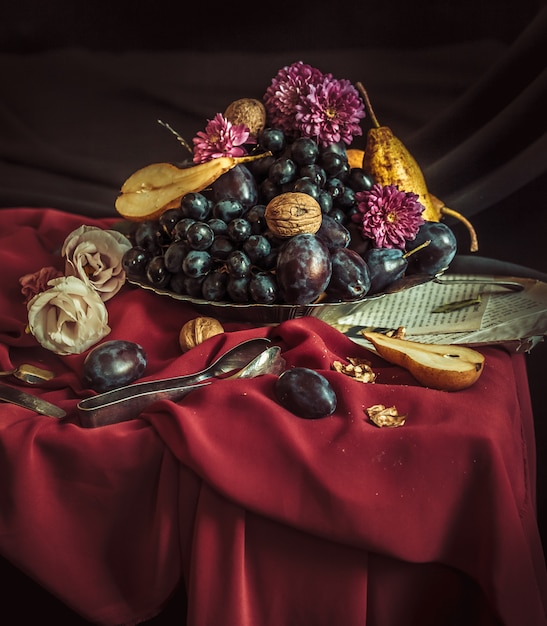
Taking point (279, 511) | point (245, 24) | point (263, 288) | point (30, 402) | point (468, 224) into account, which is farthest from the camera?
point (245, 24)

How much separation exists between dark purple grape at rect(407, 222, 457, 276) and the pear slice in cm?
21

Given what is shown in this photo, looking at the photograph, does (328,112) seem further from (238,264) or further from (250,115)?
(238,264)

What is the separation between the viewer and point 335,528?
22.5 inches

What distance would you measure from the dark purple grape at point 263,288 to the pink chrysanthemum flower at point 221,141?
223 mm

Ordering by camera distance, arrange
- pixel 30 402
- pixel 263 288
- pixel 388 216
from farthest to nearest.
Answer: pixel 388 216 < pixel 263 288 < pixel 30 402

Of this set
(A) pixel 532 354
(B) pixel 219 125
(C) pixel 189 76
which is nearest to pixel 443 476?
(A) pixel 532 354

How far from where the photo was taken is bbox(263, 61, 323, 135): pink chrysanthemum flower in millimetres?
973

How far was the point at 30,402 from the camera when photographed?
707 millimetres

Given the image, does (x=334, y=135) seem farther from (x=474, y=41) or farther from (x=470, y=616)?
(x=470, y=616)

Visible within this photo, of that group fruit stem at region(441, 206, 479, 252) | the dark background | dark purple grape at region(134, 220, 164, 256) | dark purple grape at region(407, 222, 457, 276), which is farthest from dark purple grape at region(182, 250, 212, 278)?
the dark background

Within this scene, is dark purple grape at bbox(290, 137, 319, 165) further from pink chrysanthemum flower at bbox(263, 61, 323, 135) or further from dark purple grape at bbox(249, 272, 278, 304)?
dark purple grape at bbox(249, 272, 278, 304)

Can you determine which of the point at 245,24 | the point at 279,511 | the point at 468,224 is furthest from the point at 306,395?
the point at 245,24

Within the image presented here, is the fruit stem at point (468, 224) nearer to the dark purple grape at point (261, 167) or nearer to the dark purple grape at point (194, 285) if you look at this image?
the dark purple grape at point (261, 167)

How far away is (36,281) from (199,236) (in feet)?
1.01
